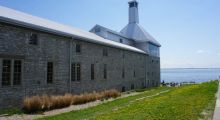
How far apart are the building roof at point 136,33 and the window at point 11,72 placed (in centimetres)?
3113

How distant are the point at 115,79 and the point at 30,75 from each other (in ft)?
48.5

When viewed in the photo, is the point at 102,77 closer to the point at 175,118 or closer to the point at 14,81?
the point at 14,81

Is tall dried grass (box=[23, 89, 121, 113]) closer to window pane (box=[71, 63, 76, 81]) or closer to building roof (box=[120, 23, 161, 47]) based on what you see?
window pane (box=[71, 63, 76, 81])

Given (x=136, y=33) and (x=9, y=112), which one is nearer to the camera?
(x=9, y=112)

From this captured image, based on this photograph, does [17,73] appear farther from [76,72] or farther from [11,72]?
[76,72]

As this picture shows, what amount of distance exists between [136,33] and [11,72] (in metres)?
34.2

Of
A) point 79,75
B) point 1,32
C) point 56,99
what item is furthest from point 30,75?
point 79,75

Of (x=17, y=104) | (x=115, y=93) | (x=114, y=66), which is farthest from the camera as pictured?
(x=114, y=66)

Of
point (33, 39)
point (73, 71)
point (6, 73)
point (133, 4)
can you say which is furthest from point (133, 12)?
point (6, 73)

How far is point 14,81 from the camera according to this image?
15922 mm

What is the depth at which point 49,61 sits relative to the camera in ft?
61.9

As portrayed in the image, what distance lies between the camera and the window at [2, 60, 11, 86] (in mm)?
15257

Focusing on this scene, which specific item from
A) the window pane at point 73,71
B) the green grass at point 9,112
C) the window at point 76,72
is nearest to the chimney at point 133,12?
the window at point 76,72

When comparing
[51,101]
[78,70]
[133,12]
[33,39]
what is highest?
[133,12]
